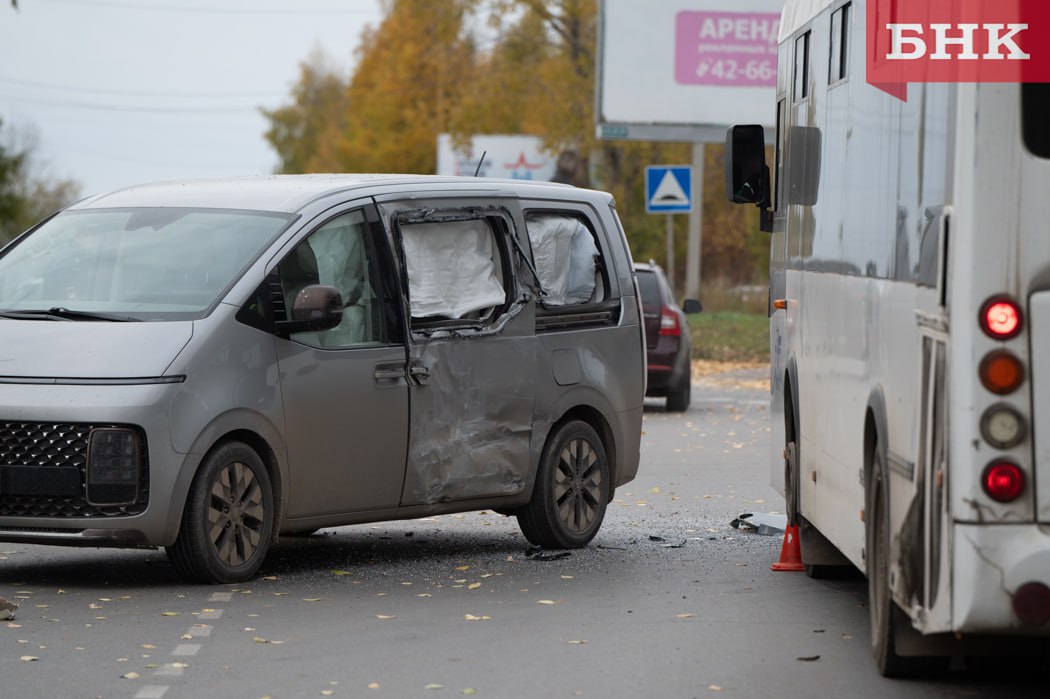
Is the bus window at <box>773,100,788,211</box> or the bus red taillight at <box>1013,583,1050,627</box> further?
the bus window at <box>773,100,788,211</box>

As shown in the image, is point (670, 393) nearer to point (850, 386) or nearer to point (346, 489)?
point (346, 489)

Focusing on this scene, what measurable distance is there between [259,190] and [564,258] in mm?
2001

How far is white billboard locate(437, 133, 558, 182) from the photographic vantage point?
62000 millimetres

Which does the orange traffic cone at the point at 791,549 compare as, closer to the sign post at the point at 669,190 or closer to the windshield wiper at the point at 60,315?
the windshield wiper at the point at 60,315

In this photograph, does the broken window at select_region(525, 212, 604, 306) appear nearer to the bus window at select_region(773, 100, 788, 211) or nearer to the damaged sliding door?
the damaged sliding door

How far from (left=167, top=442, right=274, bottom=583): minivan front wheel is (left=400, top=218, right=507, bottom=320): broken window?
1.42 m

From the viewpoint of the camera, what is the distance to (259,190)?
10539 mm

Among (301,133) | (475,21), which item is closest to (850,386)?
(475,21)

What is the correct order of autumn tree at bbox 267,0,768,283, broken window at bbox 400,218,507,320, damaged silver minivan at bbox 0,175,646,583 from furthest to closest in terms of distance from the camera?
autumn tree at bbox 267,0,768,283 < broken window at bbox 400,218,507,320 < damaged silver minivan at bbox 0,175,646,583

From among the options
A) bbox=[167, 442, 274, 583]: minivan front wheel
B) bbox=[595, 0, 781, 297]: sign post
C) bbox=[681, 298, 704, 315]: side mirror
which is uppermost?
bbox=[595, 0, 781, 297]: sign post

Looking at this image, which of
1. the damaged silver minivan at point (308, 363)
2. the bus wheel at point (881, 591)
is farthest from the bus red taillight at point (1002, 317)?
the damaged silver minivan at point (308, 363)

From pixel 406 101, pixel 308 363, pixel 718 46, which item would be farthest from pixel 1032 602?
pixel 406 101

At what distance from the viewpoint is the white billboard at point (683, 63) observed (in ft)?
138

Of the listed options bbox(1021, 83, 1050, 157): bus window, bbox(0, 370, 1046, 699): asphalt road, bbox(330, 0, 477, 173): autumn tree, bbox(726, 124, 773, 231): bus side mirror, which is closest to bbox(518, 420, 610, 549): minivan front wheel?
bbox(0, 370, 1046, 699): asphalt road
